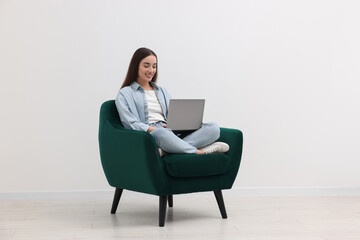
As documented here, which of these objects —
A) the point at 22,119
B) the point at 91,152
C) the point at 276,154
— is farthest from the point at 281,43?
the point at 22,119

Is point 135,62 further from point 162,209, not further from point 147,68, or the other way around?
point 162,209

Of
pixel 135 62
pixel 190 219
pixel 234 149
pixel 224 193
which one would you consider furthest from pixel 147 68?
pixel 224 193

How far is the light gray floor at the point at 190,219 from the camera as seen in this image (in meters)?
3.10

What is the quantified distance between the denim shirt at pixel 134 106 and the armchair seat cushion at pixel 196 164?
0.33 metres

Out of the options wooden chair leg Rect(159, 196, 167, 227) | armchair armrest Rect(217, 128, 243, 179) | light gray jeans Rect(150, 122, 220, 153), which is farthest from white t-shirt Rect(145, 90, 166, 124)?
wooden chair leg Rect(159, 196, 167, 227)

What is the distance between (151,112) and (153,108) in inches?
1.3

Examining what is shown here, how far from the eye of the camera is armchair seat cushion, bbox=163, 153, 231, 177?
3256mm

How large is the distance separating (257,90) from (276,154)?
55 cm

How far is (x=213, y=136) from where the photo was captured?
3.49m

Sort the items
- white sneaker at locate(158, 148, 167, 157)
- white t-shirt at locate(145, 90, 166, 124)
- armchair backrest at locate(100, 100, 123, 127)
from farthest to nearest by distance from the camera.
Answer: white t-shirt at locate(145, 90, 166, 124), armchair backrest at locate(100, 100, 123, 127), white sneaker at locate(158, 148, 167, 157)

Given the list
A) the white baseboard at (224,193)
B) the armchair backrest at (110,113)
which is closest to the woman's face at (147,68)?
the armchair backrest at (110,113)

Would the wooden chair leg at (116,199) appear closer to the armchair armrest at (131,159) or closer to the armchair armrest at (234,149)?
the armchair armrest at (131,159)

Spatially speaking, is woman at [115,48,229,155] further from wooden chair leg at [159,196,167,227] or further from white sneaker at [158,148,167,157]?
wooden chair leg at [159,196,167,227]

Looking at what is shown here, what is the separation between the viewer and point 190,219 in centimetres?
352
